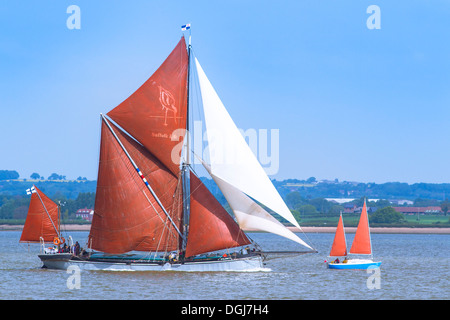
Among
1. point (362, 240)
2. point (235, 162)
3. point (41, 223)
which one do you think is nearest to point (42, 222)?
point (41, 223)

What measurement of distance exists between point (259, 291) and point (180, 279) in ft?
22.3

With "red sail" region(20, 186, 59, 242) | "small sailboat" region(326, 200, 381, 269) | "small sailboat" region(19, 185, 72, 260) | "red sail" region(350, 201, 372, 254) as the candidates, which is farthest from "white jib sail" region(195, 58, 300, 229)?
"red sail" region(20, 186, 59, 242)

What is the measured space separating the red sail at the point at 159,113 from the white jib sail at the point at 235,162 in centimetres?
428

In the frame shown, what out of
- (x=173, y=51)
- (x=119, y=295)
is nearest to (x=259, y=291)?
(x=119, y=295)

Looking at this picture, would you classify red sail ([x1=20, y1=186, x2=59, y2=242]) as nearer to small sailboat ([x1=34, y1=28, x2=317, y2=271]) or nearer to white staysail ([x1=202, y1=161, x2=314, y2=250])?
small sailboat ([x1=34, y1=28, x2=317, y2=271])

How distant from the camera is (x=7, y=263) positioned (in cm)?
6919

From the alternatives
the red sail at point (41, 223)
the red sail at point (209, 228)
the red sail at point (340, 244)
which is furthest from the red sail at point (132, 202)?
the red sail at point (340, 244)

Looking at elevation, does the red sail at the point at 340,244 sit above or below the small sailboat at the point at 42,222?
below

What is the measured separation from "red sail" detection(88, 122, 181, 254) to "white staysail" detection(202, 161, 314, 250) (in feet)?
14.8

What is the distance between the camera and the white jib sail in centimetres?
4997

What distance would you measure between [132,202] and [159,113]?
6850 millimetres

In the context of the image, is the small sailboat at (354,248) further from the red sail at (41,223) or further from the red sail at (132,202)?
the red sail at (41,223)

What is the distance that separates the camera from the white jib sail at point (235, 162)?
50.0 m
